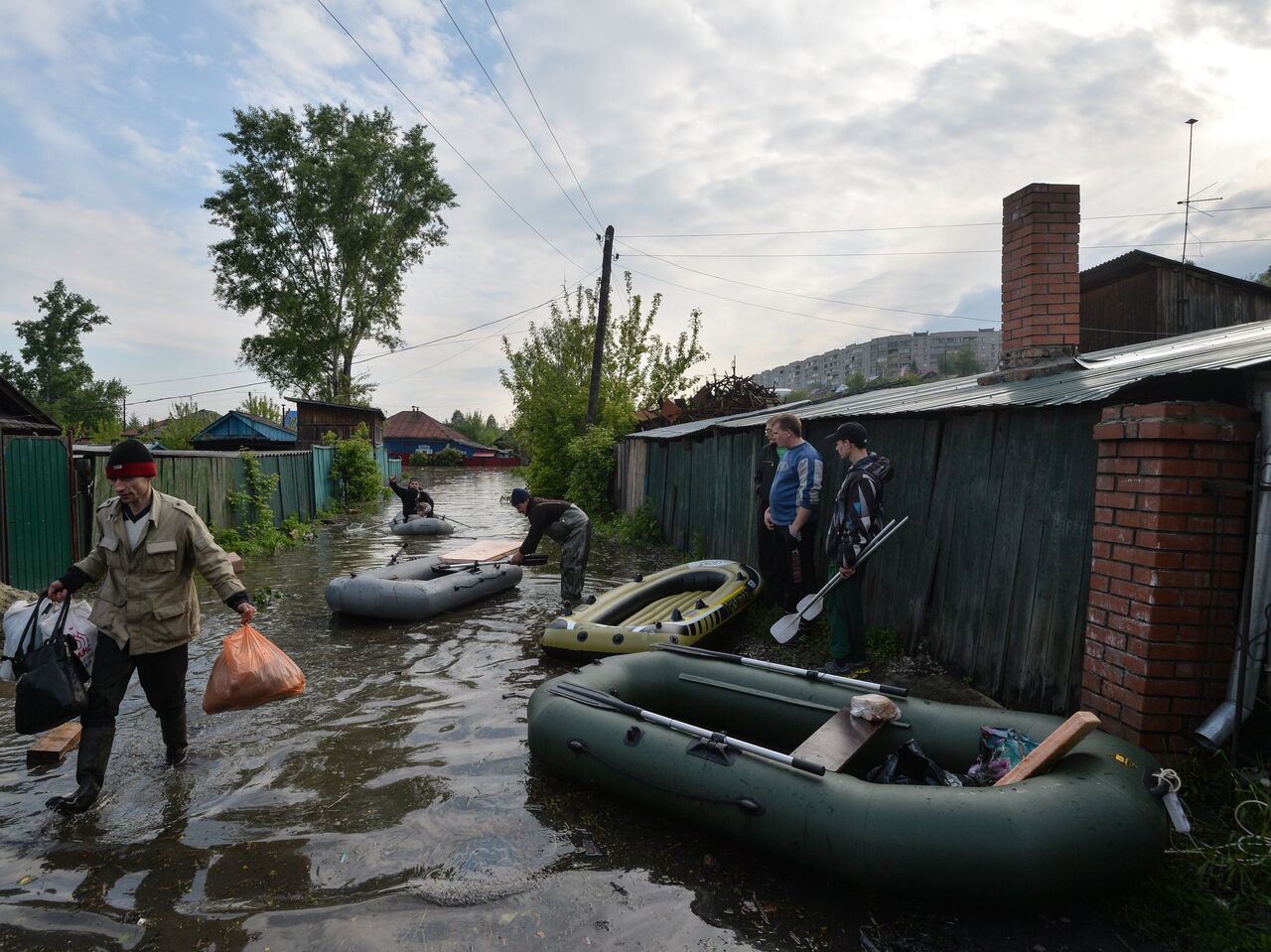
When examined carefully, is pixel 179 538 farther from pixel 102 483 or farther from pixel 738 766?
pixel 102 483

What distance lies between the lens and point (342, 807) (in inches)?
148


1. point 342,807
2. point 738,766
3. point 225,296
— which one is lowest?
point 342,807

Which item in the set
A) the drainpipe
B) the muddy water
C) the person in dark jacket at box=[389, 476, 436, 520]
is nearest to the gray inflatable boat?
the muddy water

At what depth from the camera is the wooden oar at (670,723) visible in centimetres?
301

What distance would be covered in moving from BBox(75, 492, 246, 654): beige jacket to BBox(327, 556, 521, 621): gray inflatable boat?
141 inches

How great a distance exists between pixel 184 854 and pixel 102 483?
7.44 metres

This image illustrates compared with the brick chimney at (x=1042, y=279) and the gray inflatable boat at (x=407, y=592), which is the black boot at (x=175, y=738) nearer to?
the gray inflatable boat at (x=407, y=592)

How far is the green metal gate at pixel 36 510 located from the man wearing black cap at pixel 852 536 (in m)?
8.51

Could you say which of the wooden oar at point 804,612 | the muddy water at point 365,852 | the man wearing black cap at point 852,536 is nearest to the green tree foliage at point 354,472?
the muddy water at point 365,852

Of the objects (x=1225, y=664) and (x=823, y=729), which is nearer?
(x=1225, y=664)

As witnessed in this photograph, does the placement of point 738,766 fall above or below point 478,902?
above

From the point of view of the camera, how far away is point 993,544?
4.54 m

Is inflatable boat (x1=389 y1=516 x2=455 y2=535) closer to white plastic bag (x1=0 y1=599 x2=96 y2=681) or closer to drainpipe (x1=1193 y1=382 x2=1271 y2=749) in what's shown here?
white plastic bag (x1=0 y1=599 x2=96 y2=681)

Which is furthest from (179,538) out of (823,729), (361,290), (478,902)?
(361,290)
